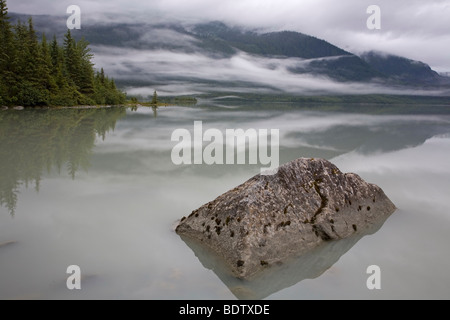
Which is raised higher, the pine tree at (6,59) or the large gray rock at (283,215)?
the pine tree at (6,59)

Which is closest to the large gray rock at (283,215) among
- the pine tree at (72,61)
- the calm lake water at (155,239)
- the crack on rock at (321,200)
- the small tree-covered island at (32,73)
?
the crack on rock at (321,200)

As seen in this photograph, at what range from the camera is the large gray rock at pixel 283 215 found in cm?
733

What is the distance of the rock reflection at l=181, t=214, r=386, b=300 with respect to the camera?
6258mm

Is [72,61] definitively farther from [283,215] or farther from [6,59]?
[283,215]

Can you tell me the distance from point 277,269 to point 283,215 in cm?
154

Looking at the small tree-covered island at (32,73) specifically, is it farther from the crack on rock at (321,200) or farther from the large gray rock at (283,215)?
the crack on rock at (321,200)

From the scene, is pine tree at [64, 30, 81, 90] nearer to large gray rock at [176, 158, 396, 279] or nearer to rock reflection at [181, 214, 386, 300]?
large gray rock at [176, 158, 396, 279]

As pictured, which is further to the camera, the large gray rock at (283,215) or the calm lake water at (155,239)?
the large gray rock at (283,215)

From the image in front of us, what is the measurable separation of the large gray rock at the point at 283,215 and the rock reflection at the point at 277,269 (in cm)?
15

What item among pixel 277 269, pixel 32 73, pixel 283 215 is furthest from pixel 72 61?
pixel 277 269

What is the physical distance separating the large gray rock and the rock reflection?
0.48 ft

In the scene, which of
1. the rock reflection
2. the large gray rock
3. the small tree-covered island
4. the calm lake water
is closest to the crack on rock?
the large gray rock

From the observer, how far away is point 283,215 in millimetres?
8211
